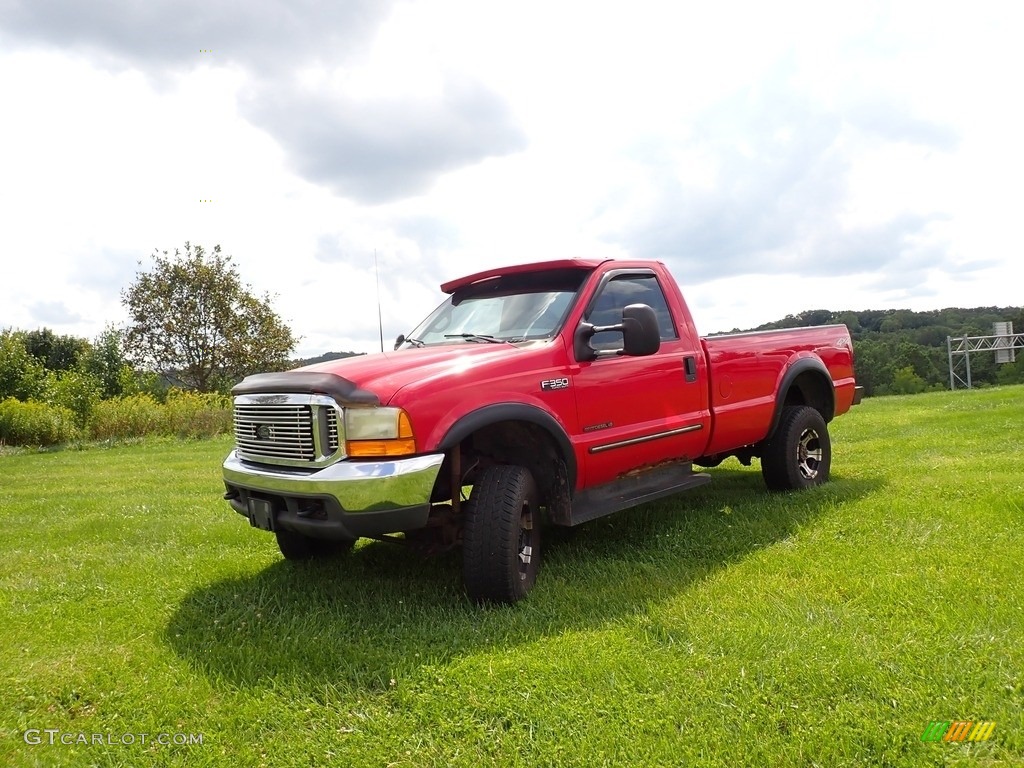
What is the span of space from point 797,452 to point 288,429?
14.5ft

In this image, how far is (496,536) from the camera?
376 centimetres

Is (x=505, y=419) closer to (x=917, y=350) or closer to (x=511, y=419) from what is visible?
(x=511, y=419)

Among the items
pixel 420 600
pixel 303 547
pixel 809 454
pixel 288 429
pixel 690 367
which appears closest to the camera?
pixel 288 429

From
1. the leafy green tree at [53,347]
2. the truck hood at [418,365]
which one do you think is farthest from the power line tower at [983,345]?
the leafy green tree at [53,347]

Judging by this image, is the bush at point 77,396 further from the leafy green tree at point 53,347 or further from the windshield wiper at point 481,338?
the leafy green tree at point 53,347

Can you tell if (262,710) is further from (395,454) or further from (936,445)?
(936,445)

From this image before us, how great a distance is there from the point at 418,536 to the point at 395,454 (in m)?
0.76

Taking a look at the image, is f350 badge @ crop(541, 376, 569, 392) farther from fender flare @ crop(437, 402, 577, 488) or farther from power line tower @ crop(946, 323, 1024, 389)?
power line tower @ crop(946, 323, 1024, 389)

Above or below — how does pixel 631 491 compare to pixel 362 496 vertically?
below

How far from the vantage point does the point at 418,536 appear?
13.6 ft

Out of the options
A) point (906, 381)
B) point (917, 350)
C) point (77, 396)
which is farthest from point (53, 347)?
point (917, 350)

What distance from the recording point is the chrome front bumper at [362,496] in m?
3.55

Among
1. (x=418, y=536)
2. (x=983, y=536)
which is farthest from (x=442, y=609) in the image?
(x=983, y=536)

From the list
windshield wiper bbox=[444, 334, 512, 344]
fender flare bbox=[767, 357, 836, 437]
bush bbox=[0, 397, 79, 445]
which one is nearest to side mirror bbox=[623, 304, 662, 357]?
windshield wiper bbox=[444, 334, 512, 344]
